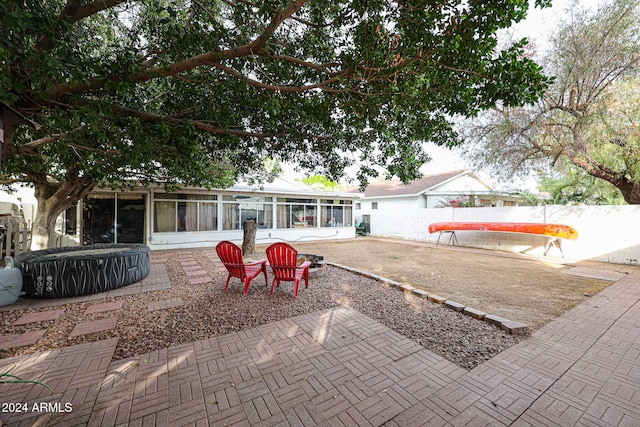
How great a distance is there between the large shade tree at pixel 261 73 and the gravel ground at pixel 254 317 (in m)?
2.45

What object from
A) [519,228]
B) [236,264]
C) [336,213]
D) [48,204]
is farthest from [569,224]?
[48,204]

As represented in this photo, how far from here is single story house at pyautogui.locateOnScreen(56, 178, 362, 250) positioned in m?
9.93

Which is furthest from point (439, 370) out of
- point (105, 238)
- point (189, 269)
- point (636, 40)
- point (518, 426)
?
point (105, 238)

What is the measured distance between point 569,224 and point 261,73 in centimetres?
1132

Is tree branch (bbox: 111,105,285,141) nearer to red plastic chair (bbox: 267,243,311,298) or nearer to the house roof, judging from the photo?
red plastic chair (bbox: 267,243,311,298)

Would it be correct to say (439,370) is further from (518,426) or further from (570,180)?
(570,180)

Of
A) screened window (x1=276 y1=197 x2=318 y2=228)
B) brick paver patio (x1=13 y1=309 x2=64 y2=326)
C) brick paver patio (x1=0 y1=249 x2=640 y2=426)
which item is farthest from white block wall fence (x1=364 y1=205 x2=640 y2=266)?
brick paver patio (x1=13 y1=309 x2=64 y2=326)

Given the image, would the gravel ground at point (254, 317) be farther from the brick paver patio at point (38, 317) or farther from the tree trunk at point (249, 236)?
the tree trunk at point (249, 236)

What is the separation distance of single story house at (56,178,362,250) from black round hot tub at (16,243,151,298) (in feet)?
17.2

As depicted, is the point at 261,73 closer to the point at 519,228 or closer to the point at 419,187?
the point at 519,228

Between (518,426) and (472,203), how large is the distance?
13268mm

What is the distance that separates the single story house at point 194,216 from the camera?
32.6 ft

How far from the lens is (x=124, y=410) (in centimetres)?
200

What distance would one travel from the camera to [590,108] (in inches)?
296
